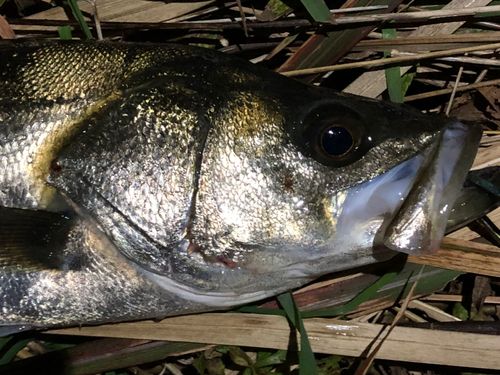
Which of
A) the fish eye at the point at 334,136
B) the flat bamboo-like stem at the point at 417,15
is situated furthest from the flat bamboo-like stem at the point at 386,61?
the fish eye at the point at 334,136

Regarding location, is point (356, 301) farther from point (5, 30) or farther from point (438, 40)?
point (5, 30)

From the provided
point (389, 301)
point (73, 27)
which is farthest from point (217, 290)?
point (73, 27)

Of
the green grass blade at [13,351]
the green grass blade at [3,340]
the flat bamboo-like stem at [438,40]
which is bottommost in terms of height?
the green grass blade at [13,351]

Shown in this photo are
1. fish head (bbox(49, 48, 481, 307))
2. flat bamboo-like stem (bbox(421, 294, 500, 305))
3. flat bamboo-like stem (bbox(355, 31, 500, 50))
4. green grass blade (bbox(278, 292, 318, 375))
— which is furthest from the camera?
flat bamboo-like stem (bbox(421, 294, 500, 305))

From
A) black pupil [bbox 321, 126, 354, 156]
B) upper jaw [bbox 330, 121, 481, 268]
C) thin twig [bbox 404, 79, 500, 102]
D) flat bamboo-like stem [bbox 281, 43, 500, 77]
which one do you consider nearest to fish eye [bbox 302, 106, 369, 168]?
black pupil [bbox 321, 126, 354, 156]

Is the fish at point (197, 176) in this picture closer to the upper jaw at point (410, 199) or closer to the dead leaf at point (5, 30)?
the upper jaw at point (410, 199)

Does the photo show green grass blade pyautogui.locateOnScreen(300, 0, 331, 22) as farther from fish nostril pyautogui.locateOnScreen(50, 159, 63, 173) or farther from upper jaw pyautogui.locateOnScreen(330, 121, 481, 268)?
fish nostril pyautogui.locateOnScreen(50, 159, 63, 173)
